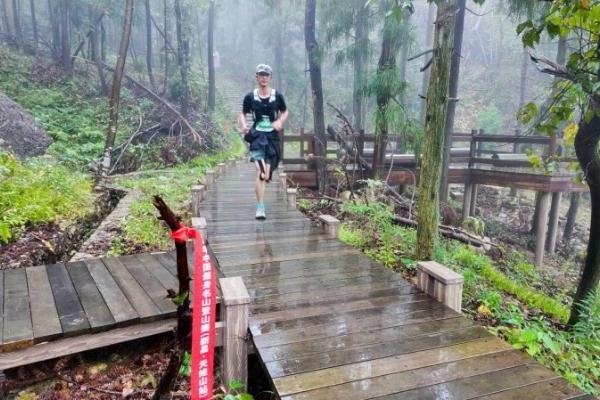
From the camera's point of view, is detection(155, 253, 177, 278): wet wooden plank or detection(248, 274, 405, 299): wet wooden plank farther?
detection(155, 253, 177, 278): wet wooden plank

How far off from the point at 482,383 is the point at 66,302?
10.1 ft

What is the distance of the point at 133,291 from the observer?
3395 millimetres

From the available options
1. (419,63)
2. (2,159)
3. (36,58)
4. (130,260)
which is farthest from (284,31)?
(130,260)

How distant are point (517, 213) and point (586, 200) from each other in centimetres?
744

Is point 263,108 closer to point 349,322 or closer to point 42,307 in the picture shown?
point 349,322

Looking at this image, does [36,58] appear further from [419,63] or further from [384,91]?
[419,63]

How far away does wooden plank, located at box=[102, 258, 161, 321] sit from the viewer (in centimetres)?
301

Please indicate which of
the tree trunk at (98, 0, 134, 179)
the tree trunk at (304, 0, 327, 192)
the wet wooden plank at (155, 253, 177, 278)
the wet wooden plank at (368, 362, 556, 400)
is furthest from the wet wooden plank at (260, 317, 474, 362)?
the tree trunk at (304, 0, 327, 192)

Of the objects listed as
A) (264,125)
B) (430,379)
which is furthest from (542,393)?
(264,125)

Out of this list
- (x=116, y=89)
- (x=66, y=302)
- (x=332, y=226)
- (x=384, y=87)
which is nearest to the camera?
(x=66, y=302)

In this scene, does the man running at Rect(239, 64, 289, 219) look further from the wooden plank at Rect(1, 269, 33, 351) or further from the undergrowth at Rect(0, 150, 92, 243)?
the undergrowth at Rect(0, 150, 92, 243)

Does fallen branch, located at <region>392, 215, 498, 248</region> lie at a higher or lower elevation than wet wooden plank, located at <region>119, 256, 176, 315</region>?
lower

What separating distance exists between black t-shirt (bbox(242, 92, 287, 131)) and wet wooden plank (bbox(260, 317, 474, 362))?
3232mm

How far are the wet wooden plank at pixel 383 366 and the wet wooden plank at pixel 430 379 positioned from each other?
0.11 feet
